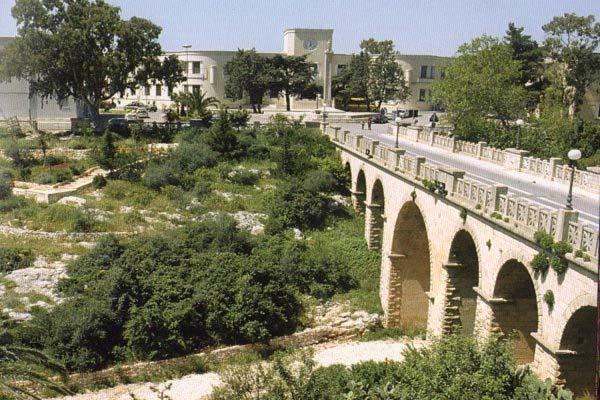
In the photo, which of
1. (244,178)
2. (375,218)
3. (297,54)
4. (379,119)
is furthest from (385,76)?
(375,218)

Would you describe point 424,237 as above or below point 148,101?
below

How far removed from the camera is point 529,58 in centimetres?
6231

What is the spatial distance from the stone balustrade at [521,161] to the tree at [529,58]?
1109 inches

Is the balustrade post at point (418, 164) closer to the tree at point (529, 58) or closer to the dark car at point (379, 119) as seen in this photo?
the dark car at point (379, 119)

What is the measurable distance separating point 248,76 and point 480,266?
49318mm

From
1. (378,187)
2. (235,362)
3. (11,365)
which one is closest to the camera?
(11,365)

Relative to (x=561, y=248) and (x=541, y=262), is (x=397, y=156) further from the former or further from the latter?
(x=561, y=248)

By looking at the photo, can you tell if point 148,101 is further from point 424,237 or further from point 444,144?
point 424,237

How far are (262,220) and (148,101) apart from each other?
48589mm

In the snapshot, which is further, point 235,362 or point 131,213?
point 131,213

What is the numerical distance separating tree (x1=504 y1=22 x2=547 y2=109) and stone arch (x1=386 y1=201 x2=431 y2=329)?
40249mm

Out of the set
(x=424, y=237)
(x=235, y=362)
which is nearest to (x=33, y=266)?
(x=235, y=362)

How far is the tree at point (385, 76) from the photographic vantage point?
67.7m

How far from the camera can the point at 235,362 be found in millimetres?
23312
